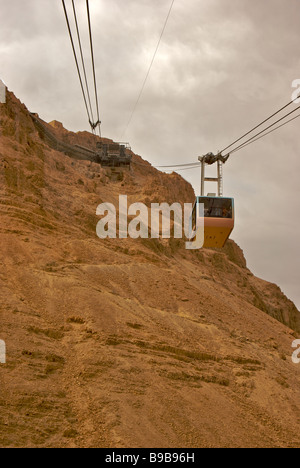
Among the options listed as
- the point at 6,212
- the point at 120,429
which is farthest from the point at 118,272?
the point at 120,429

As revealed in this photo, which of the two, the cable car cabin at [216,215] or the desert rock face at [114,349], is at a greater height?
the cable car cabin at [216,215]

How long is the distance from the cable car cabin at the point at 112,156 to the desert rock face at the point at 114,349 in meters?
18.7

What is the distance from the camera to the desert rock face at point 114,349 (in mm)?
7938

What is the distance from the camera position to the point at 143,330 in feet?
38.7

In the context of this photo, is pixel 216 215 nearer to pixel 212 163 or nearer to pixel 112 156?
pixel 212 163
